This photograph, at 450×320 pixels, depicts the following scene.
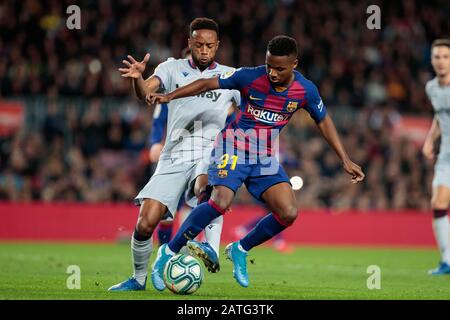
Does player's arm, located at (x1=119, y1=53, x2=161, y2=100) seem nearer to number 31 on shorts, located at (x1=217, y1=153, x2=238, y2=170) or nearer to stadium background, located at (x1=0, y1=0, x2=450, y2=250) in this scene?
number 31 on shorts, located at (x1=217, y1=153, x2=238, y2=170)

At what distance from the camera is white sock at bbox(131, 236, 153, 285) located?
784 cm

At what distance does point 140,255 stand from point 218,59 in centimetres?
1137

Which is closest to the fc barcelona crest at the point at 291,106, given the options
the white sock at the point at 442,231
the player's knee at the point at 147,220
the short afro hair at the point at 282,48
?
the short afro hair at the point at 282,48

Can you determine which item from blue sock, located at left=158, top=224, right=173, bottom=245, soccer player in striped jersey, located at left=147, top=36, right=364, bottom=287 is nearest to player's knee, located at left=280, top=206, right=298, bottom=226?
soccer player in striped jersey, located at left=147, top=36, right=364, bottom=287

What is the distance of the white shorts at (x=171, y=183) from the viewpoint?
7.85 m

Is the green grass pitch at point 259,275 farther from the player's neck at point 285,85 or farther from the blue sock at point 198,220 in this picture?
the player's neck at point 285,85

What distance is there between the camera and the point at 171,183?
7949 mm

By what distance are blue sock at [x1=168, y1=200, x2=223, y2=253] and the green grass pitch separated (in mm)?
497

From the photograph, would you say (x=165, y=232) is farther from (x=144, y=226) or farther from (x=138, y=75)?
(x=138, y=75)

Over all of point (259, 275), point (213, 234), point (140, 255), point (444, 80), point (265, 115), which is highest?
point (444, 80)

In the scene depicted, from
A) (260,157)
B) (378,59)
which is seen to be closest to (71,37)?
(378,59)

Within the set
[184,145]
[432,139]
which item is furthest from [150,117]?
[184,145]

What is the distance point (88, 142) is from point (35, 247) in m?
2.80
